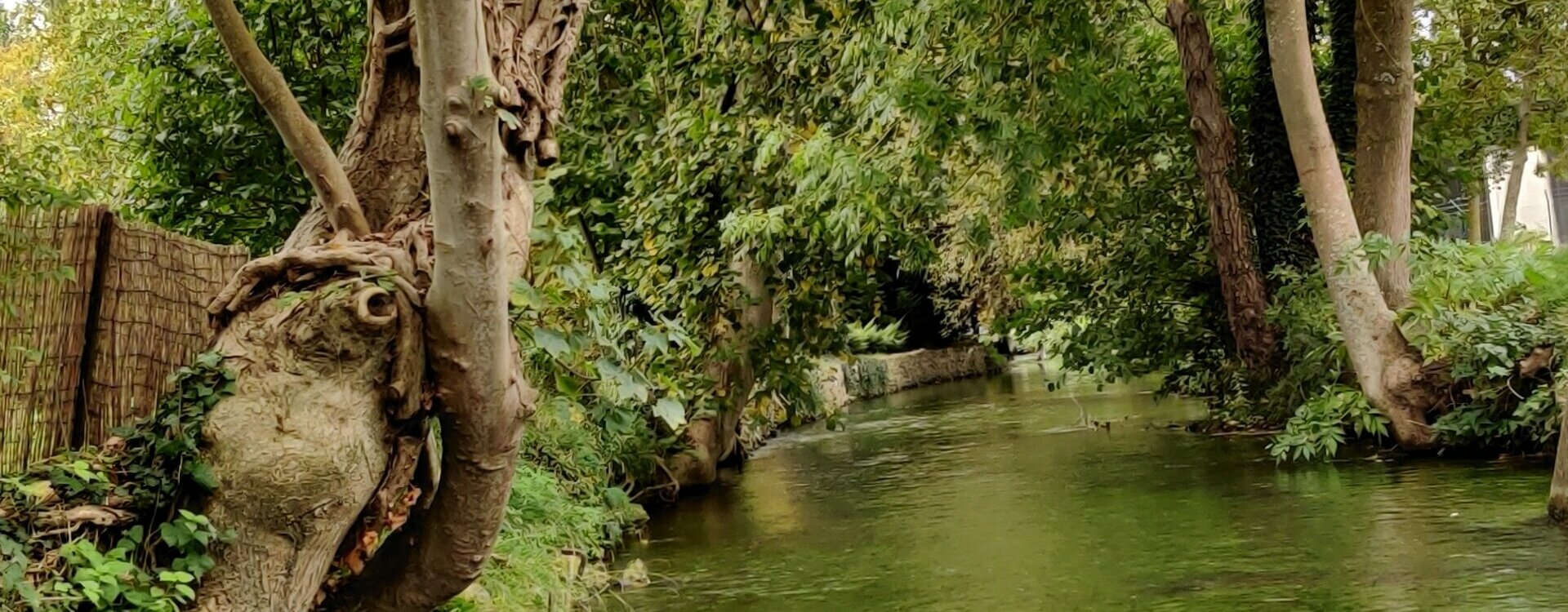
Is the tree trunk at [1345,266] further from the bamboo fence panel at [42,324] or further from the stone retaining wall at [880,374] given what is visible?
the bamboo fence panel at [42,324]

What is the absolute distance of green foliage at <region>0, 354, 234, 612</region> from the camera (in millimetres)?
3920

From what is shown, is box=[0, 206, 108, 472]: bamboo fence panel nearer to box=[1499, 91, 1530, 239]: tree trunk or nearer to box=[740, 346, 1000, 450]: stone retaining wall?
box=[740, 346, 1000, 450]: stone retaining wall

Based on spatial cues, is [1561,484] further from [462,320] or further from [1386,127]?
[462,320]

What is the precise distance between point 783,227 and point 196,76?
450cm

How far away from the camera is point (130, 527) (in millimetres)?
4246

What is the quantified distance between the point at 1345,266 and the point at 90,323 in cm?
967

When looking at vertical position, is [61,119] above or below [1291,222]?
above

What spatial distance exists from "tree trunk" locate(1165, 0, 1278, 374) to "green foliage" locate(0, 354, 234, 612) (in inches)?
467

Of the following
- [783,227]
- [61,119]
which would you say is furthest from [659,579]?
[61,119]

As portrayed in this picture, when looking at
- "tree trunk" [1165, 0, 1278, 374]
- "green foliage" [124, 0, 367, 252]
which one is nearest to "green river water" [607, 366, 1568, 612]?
"tree trunk" [1165, 0, 1278, 374]

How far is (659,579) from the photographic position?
29.3 feet

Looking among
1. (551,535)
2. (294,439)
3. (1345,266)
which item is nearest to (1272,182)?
(1345,266)

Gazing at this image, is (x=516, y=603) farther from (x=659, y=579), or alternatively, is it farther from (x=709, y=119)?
(x=709, y=119)

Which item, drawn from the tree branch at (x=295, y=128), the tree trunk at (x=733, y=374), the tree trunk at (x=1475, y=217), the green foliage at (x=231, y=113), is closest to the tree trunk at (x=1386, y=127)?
the tree trunk at (x=1475, y=217)
